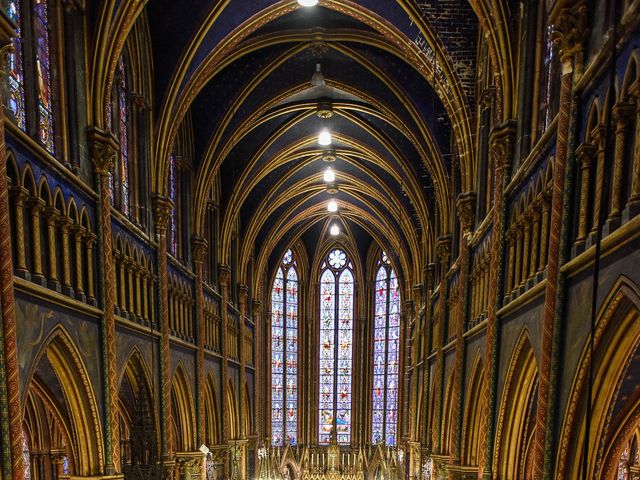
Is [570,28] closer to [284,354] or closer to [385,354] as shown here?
[385,354]

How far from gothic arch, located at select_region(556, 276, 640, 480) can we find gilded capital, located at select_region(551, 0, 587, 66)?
133 inches

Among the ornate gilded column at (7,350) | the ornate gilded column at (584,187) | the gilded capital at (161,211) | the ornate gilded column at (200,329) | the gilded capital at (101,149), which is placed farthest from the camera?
the ornate gilded column at (200,329)

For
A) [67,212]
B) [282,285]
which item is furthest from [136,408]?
[282,285]

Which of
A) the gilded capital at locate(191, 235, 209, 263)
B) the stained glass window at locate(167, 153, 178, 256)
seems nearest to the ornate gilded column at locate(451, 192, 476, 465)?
the stained glass window at locate(167, 153, 178, 256)

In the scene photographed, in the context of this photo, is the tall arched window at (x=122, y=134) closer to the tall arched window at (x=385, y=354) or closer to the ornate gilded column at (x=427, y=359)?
the ornate gilded column at (x=427, y=359)

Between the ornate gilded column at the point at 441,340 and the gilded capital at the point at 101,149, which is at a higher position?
the gilded capital at the point at 101,149

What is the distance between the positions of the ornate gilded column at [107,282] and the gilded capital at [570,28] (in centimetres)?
931

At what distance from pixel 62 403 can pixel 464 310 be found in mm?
10157

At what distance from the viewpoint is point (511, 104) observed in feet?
44.7

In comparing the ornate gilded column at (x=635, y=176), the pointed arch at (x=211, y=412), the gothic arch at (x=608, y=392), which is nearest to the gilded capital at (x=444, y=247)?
the pointed arch at (x=211, y=412)

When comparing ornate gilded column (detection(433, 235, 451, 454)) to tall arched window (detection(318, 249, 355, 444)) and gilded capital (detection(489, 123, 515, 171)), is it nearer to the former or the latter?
gilded capital (detection(489, 123, 515, 171))

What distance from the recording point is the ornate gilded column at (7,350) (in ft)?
Answer: 31.8

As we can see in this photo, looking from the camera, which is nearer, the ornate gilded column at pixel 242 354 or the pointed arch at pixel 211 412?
the pointed arch at pixel 211 412

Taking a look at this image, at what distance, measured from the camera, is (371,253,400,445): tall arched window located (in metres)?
40.6
